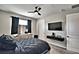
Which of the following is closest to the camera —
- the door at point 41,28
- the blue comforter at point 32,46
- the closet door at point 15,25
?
the blue comforter at point 32,46

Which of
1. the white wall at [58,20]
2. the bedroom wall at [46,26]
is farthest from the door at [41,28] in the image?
the white wall at [58,20]

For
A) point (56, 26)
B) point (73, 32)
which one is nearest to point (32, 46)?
point (56, 26)

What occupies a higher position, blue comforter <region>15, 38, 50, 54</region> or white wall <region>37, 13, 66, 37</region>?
white wall <region>37, 13, 66, 37</region>

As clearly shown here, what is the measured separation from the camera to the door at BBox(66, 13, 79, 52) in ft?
4.66

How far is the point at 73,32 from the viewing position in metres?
1.47

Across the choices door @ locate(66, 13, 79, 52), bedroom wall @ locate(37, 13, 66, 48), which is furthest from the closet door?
door @ locate(66, 13, 79, 52)

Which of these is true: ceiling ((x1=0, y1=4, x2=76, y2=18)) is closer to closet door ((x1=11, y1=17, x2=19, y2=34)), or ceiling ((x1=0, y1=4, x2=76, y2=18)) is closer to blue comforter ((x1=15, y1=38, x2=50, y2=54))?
closet door ((x1=11, y1=17, x2=19, y2=34))

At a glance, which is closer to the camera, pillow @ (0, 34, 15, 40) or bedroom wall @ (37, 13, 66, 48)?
pillow @ (0, 34, 15, 40)

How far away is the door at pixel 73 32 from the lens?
55.9 inches

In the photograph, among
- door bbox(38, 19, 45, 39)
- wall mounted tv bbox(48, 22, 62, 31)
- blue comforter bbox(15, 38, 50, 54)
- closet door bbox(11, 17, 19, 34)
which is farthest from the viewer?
door bbox(38, 19, 45, 39)

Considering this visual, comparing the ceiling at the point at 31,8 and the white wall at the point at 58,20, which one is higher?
the ceiling at the point at 31,8

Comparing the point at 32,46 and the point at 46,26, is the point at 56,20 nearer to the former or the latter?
the point at 46,26

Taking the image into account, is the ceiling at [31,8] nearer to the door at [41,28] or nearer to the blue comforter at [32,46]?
the door at [41,28]
